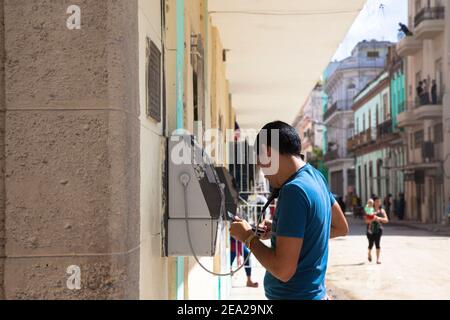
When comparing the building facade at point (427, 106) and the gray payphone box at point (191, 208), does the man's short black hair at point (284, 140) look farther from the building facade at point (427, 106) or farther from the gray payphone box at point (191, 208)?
the building facade at point (427, 106)

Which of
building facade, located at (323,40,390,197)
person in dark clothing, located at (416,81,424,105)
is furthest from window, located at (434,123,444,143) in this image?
building facade, located at (323,40,390,197)

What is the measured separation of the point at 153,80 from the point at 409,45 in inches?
1226

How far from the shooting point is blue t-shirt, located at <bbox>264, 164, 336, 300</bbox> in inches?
103

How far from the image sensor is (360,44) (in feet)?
189

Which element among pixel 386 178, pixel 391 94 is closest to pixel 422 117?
pixel 391 94

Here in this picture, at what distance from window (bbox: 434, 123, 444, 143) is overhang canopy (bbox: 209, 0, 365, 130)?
1900cm

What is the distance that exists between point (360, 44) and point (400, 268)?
4601cm

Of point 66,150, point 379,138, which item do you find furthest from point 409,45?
point 66,150

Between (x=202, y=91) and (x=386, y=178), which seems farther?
(x=386, y=178)

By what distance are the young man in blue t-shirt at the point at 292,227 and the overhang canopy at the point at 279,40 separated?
12.5ft

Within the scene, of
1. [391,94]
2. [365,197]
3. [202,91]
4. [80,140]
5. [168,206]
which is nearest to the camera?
[80,140]
